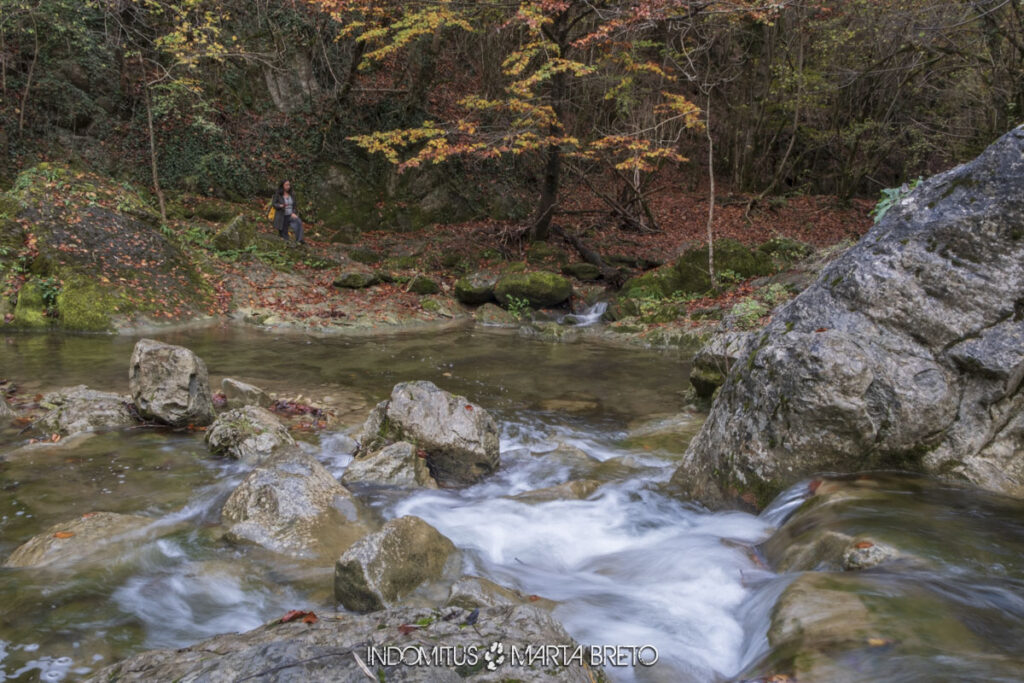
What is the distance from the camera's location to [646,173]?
67.3 feet

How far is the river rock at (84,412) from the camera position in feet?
20.9

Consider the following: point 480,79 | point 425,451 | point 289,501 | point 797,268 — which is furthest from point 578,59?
point 289,501

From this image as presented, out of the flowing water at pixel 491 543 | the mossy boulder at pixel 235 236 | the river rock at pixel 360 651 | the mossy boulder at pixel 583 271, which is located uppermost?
the mossy boulder at pixel 235 236

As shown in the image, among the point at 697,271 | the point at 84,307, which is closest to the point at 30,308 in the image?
the point at 84,307

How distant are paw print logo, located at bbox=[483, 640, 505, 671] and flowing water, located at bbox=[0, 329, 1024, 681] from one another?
114 cm

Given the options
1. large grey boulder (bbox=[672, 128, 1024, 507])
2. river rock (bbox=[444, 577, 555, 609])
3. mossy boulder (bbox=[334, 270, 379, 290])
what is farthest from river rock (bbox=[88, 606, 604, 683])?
mossy boulder (bbox=[334, 270, 379, 290])

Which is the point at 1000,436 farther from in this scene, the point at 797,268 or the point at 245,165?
the point at 245,165

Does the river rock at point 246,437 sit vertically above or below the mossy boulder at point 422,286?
below

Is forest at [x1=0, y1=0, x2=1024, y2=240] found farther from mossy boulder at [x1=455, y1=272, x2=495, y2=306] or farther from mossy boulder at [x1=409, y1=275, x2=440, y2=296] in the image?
mossy boulder at [x1=455, y1=272, x2=495, y2=306]

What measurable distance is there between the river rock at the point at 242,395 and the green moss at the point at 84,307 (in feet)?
15.4

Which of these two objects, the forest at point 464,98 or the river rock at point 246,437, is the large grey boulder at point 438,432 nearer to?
the river rock at point 246,437

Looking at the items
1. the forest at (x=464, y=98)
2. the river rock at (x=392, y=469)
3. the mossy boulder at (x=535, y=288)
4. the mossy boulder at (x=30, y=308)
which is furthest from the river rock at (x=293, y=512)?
the forest at (x=464, y=98)

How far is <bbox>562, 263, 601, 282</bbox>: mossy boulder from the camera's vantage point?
16.2m

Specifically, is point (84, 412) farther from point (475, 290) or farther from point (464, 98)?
point (464, 98)
